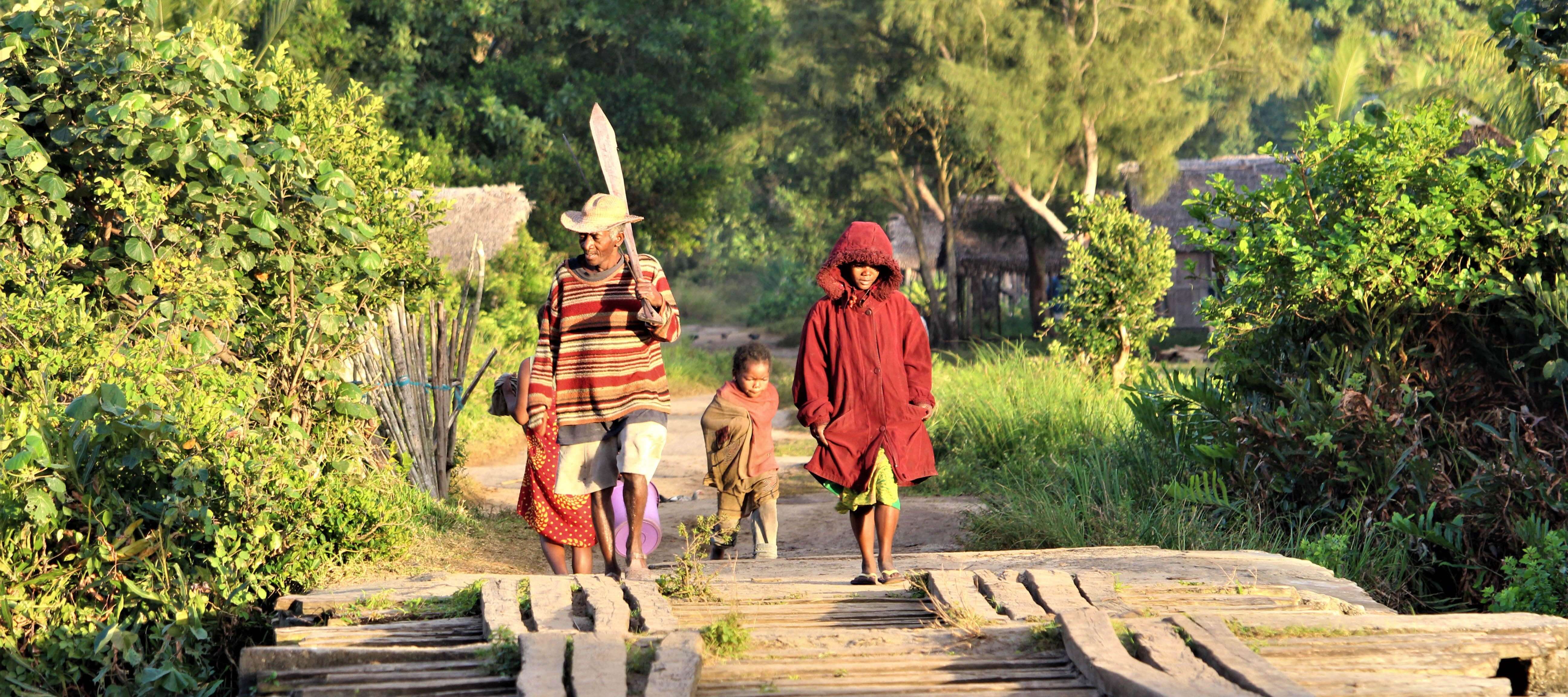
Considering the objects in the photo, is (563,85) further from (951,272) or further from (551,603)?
(551,603)

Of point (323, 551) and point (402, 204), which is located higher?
point (402, 204)

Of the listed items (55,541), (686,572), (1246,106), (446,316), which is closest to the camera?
(686,572)

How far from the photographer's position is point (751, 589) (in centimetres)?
469

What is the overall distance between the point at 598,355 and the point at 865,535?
4.10ft

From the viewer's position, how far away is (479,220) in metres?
15.7

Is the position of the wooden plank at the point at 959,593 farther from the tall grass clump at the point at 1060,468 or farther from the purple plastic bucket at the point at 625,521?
the tall grass clump at the point at 1060,468

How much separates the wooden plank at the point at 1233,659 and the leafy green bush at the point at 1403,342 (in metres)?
2.71

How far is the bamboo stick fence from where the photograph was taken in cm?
756

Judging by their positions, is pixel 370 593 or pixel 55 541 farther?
pixel 55 541

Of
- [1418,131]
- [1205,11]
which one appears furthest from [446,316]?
[1205,11]

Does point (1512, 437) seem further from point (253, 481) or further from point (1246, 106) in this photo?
point (1246, 106)

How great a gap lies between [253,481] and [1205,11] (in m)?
17.7

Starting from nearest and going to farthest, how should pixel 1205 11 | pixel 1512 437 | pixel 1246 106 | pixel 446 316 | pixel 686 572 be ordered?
pixel 686 572 < pixel 1512 437 < pixel 446 316 < pixel 1205 11 < pixel 1246 106

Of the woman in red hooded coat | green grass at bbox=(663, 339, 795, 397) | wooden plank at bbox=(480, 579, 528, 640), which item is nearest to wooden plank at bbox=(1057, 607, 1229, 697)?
the woman in red hooded coat
